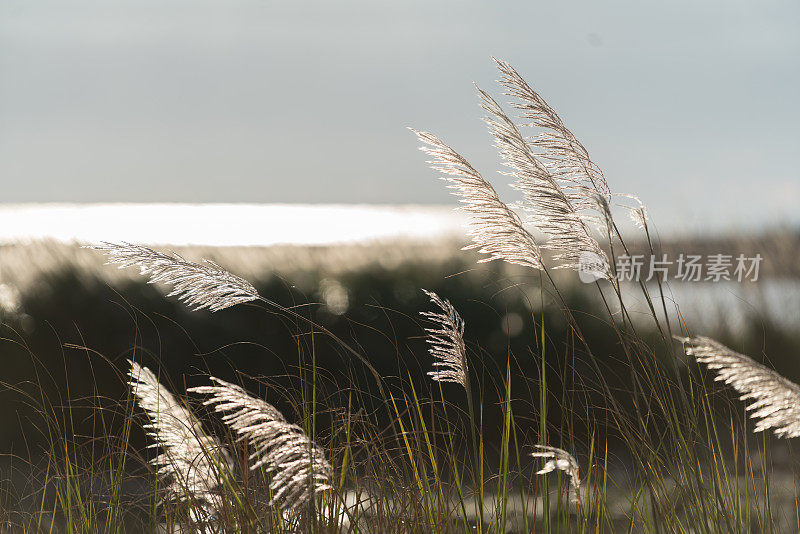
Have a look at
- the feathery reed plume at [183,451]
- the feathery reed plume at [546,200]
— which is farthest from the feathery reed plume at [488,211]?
the feathery reed plume at [183,451]

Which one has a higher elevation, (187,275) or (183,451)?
(187,275)

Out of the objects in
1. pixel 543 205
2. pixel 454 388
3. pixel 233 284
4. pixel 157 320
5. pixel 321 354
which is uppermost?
pixel 543 205

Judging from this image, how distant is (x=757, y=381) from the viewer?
1.19 metres

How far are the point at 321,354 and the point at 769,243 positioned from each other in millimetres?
3358

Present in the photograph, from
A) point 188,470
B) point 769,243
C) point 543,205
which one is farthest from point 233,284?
point 769,243

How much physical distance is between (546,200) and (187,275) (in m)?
0.72

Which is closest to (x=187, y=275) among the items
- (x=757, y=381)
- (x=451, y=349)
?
(x=451, y=349)

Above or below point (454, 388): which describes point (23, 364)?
above

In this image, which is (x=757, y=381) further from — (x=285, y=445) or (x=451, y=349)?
(x=285, y=445)

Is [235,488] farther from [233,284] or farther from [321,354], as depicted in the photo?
[321,354]

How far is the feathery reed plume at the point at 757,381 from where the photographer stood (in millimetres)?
1175

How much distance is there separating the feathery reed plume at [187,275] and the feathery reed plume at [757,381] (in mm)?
813

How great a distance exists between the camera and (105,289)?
12.9ft

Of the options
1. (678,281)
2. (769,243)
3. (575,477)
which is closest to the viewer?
(575,477)
